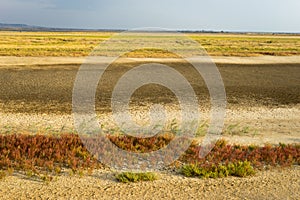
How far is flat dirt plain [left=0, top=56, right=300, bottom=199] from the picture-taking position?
908cm

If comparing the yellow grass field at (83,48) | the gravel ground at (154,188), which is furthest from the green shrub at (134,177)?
the yellow grass field at (83,48)

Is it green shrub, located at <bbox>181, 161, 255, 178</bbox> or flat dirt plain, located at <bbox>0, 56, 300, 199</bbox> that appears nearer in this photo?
flat dirt plain, located at <bbox>0, 56, 300, 199</bbox>

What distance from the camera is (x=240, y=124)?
17.1m

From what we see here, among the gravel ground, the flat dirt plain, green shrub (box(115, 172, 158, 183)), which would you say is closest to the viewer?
the gravel ground

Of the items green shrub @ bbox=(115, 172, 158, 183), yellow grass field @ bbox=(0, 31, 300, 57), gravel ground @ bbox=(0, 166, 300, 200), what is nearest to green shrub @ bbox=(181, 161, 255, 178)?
gravel ground @ bbox=(0, 166, 300, 200)

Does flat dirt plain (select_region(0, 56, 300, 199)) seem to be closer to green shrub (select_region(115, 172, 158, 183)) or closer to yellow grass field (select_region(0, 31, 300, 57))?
green shrub (select_region(115, 172, 158, 183))

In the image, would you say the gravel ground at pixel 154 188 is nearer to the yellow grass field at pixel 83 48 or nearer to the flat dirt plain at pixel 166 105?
the flat dirt plain at pixel 166 105

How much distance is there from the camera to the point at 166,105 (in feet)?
68.8

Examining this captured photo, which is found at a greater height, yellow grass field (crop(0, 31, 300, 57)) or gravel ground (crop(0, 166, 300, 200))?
yellow grass field (crop(0, 31, 300, 57))

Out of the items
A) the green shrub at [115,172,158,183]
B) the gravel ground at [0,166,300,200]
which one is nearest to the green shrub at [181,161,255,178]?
the gravel ground at [0,166,300,200]

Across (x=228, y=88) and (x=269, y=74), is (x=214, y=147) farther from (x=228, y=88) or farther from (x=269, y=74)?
(x=269, y=74)

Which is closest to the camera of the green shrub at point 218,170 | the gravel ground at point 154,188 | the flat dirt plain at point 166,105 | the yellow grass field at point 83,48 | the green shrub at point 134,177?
the gravel ground at point 154,188

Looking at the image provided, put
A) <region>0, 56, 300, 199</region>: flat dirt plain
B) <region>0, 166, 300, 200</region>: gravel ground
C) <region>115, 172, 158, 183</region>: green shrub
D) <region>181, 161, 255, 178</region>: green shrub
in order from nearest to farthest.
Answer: <region>0, 166, 300, 200</region>: gravel ground
<region>0, 56, 300, 199</region>: flat dirt plain
<region>115, 172, 158, 183</region>: green shrub
<region>181, 161, 255, 178</region>: green shrub

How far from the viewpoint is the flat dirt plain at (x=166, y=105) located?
9078mm
